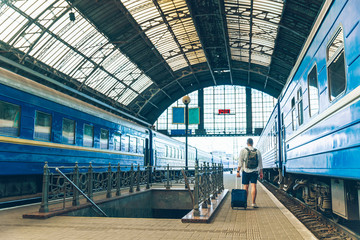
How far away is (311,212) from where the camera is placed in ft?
26.8

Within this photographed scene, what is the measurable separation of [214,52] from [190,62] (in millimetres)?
4859

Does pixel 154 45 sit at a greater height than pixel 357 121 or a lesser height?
greater

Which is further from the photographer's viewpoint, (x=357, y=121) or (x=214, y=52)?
(x=214, y=52)

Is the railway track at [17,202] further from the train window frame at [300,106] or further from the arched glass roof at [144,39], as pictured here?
the arched glass roof at [144,39]

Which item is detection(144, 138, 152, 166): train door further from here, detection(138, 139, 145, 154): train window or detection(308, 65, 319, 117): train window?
detection(308, 65, 319, 117): train window

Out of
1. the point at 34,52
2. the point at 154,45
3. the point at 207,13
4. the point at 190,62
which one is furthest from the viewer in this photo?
the point at 190,62

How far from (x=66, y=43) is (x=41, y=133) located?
616 inches

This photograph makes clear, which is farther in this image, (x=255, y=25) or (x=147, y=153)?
(x=255, y=25)

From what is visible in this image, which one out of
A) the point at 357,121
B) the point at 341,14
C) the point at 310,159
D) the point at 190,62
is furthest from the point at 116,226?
the point at 190,62

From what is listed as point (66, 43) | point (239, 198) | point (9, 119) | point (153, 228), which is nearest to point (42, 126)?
point (9, 119)

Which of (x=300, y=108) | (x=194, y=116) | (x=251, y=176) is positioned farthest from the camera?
(x=194, y=116)

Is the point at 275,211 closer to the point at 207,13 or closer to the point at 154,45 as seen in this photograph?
the point at 207,13

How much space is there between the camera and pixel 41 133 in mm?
9820

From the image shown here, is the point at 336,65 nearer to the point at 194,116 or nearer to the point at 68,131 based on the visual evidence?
the point at 68,131
